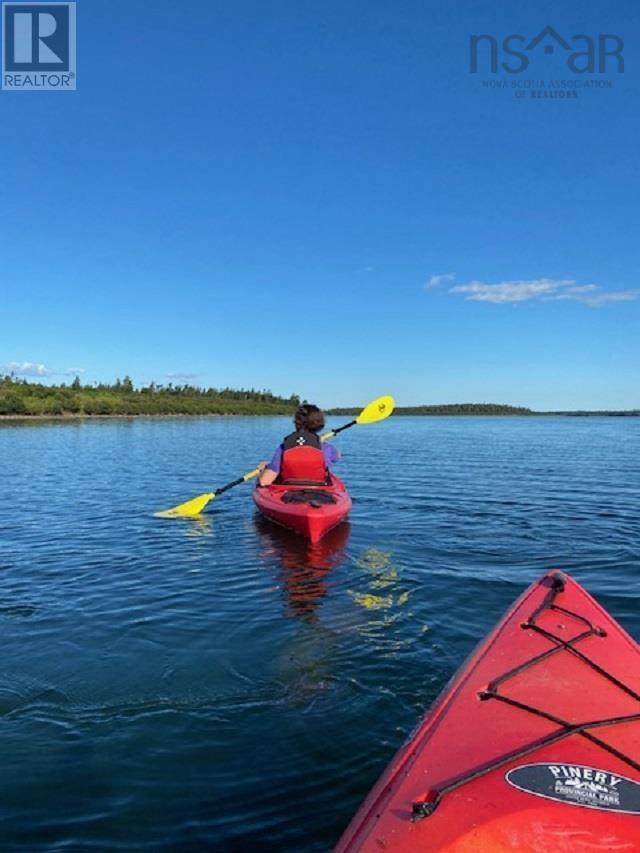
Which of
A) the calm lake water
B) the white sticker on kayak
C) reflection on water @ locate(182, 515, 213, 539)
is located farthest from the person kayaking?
the white sticker on kayak

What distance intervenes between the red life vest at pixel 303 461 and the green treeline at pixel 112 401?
7095cm

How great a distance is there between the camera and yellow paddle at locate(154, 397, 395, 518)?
12.9m

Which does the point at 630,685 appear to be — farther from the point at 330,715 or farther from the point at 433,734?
the point at 330,715

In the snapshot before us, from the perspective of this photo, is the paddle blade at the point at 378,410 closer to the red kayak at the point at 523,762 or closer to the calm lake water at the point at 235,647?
the calm lake water at the point at 235,647

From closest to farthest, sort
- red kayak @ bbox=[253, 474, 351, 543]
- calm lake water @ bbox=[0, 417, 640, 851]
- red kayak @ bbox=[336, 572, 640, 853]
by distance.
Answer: red kayak @ bbox=[336, 572, 640, 853] → calm lake water @ bbox=[0, 417, 640, 851] → red kayak @ bbox=[253, 474, 351, 543]

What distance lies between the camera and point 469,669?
378 centimetres

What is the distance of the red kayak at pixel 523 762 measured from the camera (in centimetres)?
220

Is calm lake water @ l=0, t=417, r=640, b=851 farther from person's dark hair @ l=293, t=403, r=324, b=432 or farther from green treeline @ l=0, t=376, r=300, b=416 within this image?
green treeline @ l=0, t=376, r=300, b=416

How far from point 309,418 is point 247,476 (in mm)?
3191

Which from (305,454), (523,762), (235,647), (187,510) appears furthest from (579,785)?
(187,510)

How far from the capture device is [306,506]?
32.4 feet

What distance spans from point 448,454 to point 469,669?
24958 mm

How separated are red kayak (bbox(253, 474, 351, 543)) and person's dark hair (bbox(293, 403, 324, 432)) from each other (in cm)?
110

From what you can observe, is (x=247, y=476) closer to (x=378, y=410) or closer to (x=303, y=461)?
(x=303, y=461)
